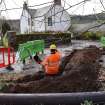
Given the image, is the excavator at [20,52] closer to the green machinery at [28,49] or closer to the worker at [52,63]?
Answer: the green machinery at [28,49]

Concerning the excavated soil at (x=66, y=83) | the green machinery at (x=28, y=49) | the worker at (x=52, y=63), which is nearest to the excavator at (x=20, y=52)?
the green machinery at (x=28, y=49)

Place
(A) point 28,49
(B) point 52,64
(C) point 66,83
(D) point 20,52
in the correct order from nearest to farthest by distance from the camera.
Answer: (C) point 66,83 < (B) point 52,64 < (D) point 20,52 < (A) point 28,49

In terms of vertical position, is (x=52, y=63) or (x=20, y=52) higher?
(x=52, y=63)

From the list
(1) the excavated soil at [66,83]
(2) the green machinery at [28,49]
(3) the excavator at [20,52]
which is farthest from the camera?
(2) the green machinery at [28,49]

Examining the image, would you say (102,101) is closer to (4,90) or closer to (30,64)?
(4,90)

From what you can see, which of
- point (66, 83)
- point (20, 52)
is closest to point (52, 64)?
point (66, 83)

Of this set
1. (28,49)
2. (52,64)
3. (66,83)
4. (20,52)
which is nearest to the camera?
(66,83)

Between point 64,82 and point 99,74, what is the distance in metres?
2.87

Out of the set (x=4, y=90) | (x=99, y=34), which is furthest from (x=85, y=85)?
(x=99, y=34)

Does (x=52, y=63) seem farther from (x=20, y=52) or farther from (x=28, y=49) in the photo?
(x=28, y=49)

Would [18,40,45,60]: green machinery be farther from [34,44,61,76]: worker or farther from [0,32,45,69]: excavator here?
[34,44,61,76]: worker

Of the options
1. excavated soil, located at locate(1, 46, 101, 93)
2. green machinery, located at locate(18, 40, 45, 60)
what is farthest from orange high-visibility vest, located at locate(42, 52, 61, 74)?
green machinery, located at locate(18, 40, 45, 60)

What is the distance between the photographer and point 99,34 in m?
49.2

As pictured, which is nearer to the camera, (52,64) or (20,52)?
(52,64)
